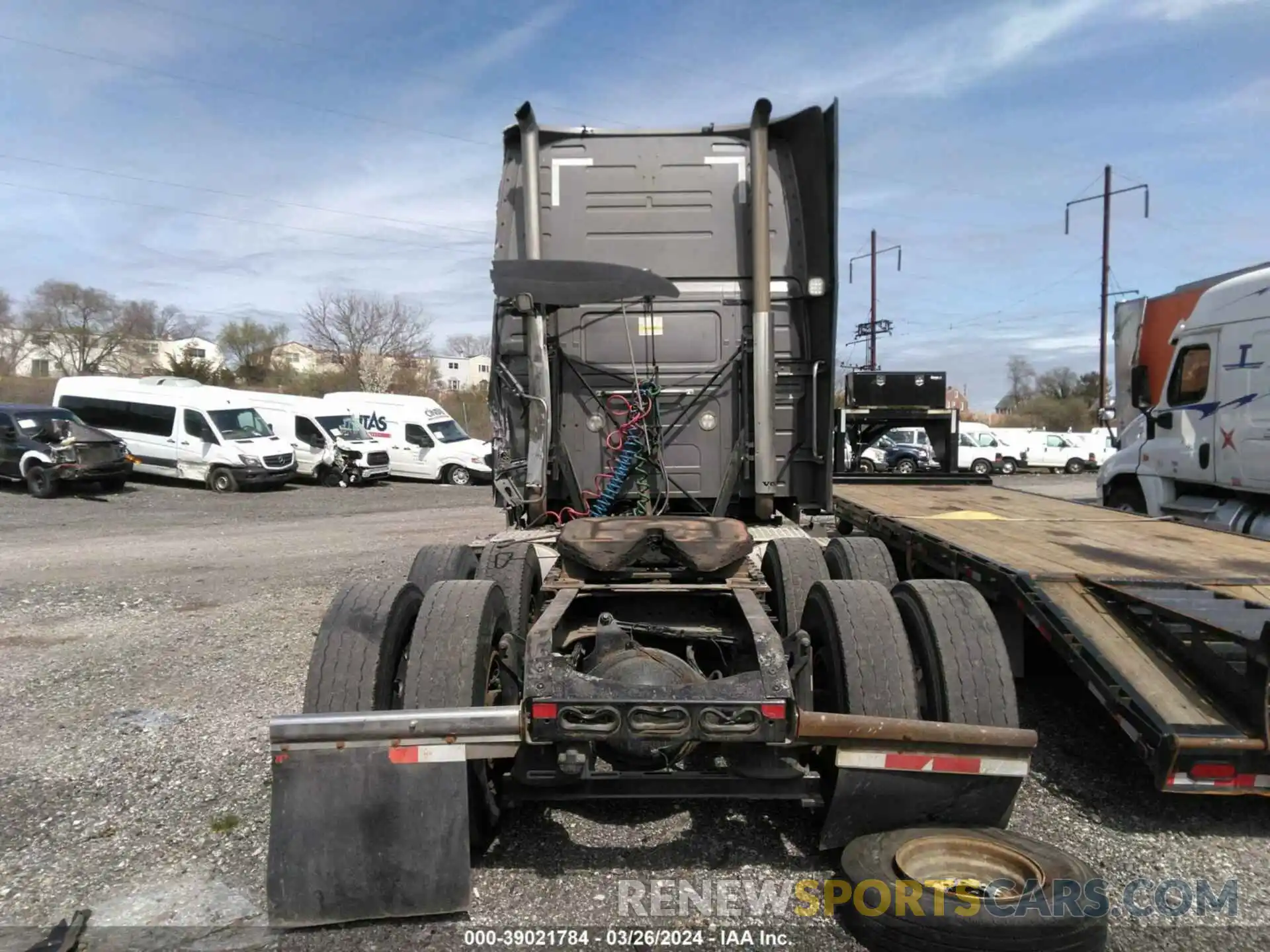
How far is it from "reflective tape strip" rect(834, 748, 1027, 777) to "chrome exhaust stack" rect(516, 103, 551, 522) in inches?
128

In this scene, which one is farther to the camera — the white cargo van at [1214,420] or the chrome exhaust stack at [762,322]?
the white cargo van at [1214,420]

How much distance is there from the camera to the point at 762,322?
228 inches

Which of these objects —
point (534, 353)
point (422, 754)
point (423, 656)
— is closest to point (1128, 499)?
point (534, 353)

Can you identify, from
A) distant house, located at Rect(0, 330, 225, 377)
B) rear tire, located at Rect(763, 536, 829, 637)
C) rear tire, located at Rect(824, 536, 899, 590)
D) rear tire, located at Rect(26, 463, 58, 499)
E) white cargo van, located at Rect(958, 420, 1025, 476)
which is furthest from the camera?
distant house, located at Rect(0, 330, 225, 377)

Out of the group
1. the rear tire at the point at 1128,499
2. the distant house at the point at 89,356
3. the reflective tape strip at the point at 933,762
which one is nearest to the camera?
the reflective tape strip at the point at 933,762

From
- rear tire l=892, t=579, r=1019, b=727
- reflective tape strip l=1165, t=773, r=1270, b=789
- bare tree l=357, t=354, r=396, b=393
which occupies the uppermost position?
bare tree l=357, t=354, r=396, b=393

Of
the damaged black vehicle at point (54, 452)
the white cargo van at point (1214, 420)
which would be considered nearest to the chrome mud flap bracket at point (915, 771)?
the white cargo van at point (1214, 420)

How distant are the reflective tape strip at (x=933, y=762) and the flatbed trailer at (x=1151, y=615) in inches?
31.2

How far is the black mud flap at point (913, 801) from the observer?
311 centimetres

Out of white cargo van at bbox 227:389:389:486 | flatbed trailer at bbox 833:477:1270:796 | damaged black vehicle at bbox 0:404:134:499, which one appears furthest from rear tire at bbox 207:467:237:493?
flatbed trailer at bbox 833:477:1270:796

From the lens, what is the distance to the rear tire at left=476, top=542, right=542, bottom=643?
4.62 m

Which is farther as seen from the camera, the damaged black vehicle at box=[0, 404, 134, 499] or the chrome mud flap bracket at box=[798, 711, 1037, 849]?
the damaged black vehicle at box=[0, 404, 134, 499]

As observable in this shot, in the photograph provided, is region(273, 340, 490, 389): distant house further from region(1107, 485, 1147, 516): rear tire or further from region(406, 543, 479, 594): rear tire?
region(406, 543, 479, 594): rear tire

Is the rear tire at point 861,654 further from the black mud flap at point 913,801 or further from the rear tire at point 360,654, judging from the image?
the rear tire at point 360,654
